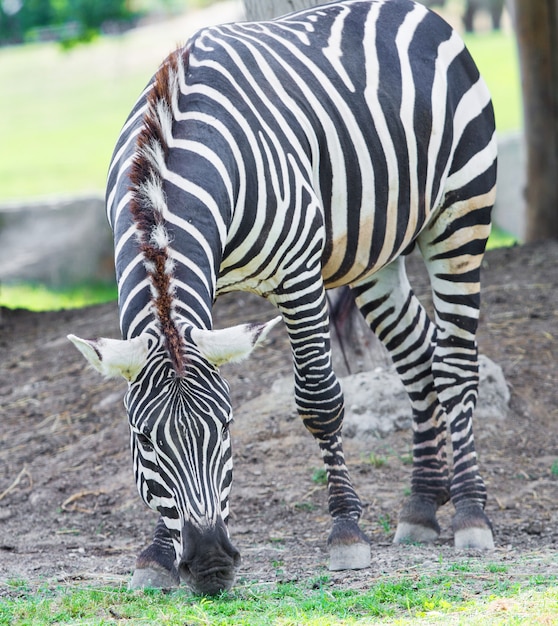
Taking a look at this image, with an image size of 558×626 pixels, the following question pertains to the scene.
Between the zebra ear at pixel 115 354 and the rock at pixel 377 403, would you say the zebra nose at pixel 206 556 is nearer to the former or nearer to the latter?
the zebra ear at pixel 115 354

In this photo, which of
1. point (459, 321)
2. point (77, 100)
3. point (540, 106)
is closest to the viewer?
point (459, 321)

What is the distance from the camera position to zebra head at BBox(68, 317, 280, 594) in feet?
11.3

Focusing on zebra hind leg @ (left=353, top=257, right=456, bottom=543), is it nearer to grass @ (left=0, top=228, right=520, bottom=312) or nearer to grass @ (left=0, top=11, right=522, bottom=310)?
grass @ (left=0, top=228, right=520, bottom=312)

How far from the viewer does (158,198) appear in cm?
377

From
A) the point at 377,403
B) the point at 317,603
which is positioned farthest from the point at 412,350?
the point at 317,603

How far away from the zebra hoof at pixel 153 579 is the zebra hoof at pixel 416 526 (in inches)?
60.7

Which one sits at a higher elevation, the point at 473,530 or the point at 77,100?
the point at 77,100

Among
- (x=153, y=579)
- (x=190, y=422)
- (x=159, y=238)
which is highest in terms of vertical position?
(x=159, y=238)

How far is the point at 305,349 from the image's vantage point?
4566mm

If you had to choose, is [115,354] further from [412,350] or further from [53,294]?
[53,294]

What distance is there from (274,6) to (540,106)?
593 cm

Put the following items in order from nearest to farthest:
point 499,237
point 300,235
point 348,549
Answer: point 300,235 → point 348,549 → point 499,237

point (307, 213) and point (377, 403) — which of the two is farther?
point (377, 403)

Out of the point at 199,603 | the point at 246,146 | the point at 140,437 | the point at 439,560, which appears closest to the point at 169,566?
the point at 199,603
